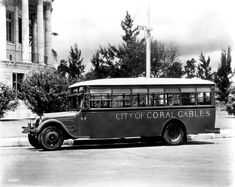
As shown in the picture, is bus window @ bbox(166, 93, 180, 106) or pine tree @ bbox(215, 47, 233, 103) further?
pine tree @ bbox(215, 47, 233, 103)

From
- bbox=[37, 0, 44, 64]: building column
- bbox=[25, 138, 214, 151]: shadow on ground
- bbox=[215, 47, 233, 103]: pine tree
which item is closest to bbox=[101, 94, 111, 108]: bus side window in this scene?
bbox=[25, 138, 214, 151]: shadow on ground

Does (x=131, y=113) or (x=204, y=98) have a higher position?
(x=204, y=98)

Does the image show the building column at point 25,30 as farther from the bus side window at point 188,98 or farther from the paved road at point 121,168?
the paved road at point 121,168

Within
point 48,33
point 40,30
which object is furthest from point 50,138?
point 48,33

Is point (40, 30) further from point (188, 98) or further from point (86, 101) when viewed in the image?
point (86, 101)

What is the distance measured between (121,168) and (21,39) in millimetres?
42595

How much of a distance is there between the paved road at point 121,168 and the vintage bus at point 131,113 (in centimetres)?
132

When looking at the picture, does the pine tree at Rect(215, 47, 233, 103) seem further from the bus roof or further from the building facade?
the bus roof

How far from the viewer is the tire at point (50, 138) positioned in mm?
16188

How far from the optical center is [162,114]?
699 inches

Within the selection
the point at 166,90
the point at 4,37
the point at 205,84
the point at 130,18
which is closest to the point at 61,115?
the point at 166,90

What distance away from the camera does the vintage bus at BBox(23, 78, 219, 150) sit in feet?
54.4

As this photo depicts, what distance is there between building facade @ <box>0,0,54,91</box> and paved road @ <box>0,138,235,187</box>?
93.8 feet

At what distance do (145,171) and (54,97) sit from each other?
24195 millimetres
